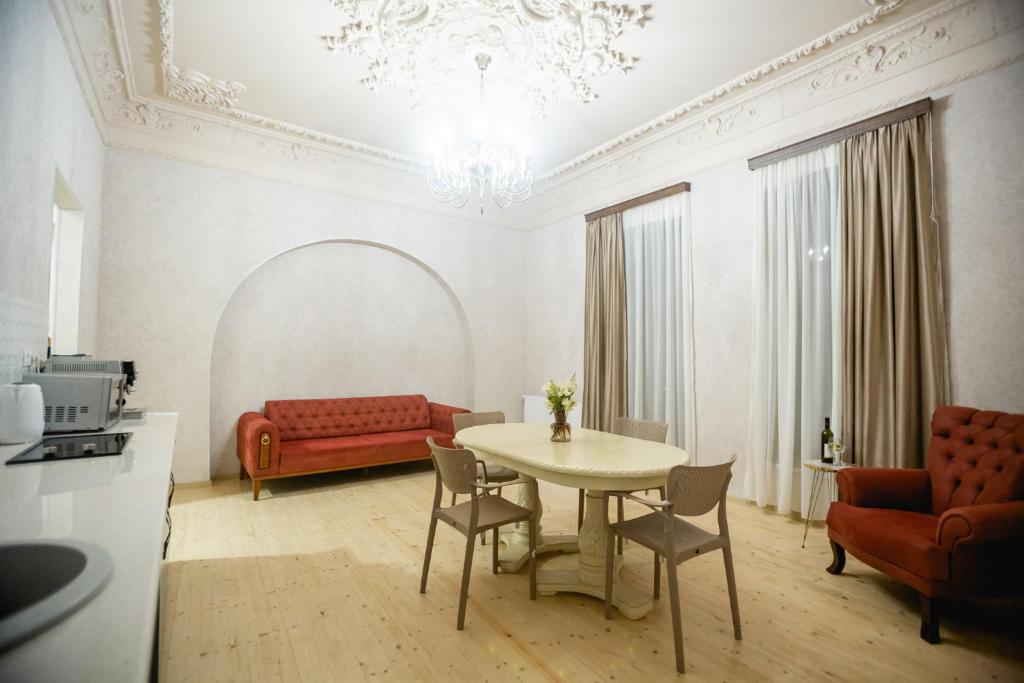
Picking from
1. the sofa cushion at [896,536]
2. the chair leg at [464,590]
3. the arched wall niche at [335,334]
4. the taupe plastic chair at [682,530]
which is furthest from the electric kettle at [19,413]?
the sofa cushion at [896,536]

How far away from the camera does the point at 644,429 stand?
350 cm

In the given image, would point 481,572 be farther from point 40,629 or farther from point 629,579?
point 40,629

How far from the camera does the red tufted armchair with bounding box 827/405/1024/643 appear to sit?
2.21 metres

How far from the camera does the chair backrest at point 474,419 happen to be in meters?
3.85

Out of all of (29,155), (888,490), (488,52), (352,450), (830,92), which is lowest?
(352,450)

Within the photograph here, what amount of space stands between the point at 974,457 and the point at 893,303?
1095mm

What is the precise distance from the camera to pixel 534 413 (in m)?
6.53

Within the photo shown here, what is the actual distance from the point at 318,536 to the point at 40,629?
3.13 metres

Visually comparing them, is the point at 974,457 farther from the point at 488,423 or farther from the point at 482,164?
the point at 482,164

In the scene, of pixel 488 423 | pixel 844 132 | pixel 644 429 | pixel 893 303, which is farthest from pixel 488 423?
pixel 844 132

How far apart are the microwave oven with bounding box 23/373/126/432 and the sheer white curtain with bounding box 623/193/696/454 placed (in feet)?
13.9

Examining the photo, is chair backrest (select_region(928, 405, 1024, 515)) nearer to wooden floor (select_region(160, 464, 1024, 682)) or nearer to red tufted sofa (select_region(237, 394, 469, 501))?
wooden floor (select_region(160, 464, 1024, 682))

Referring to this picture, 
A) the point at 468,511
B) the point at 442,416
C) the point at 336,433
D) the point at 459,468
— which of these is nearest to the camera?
the point at 459,468

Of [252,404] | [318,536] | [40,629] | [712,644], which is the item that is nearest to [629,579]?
[712,644]
